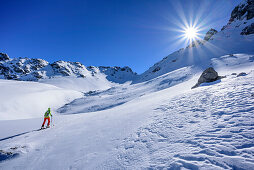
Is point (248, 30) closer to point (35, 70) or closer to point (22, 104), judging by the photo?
point (22, 104)

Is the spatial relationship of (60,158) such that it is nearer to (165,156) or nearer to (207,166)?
(165,156)

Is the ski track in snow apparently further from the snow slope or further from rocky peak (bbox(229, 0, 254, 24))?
rocky peak (bbox(229, 0, 254, 24))

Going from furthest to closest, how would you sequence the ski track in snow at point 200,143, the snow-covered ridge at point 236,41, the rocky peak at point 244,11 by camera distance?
the rocky peak at point 244,11 → the snow-covered ridge at point 236,41 → the ski track in snow at point 200,143

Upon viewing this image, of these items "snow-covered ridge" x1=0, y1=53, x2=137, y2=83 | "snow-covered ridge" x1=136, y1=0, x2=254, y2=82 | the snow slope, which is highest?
"snow-covered ridge" x1=0, y1=53, x2=137, y2=83

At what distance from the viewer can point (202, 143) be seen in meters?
3.27

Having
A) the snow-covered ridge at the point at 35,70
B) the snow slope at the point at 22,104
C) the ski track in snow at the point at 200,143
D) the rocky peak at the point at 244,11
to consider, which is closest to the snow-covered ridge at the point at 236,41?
the rocky peak at the point at 244,11

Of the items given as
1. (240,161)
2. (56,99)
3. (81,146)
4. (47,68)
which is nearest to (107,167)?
(81,146)

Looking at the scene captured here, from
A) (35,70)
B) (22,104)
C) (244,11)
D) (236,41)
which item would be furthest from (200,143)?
(35,70)

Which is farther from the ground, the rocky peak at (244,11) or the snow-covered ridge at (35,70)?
the snow-covered ridge at (35,70)

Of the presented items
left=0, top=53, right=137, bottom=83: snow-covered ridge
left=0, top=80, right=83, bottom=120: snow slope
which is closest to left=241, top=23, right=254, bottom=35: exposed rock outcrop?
left=0, top=80, right=83, bottom=120: snow slope

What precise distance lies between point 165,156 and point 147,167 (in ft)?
2.03

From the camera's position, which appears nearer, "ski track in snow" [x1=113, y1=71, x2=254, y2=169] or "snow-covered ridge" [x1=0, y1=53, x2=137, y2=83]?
"ski track in snow" [x1=113, y1=71, x2=254, y2=169]

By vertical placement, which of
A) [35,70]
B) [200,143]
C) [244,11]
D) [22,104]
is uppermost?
[35,70]

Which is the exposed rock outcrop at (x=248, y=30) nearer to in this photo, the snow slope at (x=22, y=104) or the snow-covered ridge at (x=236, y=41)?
the snow-covered ridge at (x=236, y=41)
